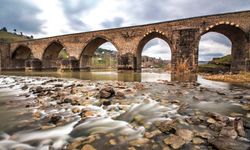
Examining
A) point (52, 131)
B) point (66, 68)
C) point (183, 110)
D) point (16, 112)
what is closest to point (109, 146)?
point (52, 131)

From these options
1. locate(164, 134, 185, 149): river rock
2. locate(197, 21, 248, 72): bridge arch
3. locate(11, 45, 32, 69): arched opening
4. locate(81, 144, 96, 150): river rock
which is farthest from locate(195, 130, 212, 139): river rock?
locate(11, 45, 32, 69): arched opening

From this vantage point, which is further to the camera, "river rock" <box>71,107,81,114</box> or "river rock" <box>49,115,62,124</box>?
"river rock" <box>71,107,81,114</box>

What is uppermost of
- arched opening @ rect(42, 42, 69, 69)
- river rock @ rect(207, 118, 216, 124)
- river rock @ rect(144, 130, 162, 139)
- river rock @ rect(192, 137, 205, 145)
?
arched opening @ rect(42, 42, 69, 69)

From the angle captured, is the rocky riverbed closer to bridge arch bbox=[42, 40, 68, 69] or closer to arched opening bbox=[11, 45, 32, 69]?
bridge arch bbox=[42, 40, 68, 69]

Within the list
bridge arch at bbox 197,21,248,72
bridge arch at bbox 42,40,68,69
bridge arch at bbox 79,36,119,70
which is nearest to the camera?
bridge arch at bbox 197,21,248,72

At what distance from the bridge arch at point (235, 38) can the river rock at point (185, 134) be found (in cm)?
2243

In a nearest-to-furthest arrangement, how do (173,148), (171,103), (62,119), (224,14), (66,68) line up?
(173,148) < (62,119) < (171,103) < (224,14) < (66,68)

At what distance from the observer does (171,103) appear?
5.95 metres

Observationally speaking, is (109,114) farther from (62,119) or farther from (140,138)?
(140,138)

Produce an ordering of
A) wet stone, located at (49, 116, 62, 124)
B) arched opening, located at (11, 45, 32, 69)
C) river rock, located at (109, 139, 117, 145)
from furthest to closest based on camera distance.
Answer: arched opening, located at (11, 45, 32, 69), wet stone, located at (49, 116, 62, 124), river rock, located at (109, 139, 117, 145)

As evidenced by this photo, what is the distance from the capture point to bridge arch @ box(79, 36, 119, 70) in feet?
108

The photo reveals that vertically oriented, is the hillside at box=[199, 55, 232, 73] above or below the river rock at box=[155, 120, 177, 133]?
above

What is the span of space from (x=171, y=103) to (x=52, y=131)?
372cm

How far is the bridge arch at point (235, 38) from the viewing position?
21.9 metres
